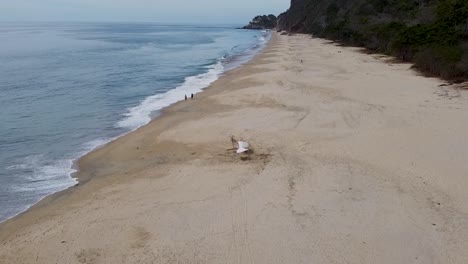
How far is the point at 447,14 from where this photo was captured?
26.7m

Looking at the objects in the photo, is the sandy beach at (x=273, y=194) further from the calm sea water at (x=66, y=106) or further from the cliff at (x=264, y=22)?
the cliff at (x=264, y=22)

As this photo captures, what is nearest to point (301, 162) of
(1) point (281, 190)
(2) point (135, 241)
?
(1) point (281, 190)

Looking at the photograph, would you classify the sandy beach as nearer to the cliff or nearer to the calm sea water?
the calm sea water

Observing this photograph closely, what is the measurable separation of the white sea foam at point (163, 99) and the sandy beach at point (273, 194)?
67.9 inches

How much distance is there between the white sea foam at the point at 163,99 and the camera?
17.5 meters

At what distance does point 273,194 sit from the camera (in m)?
9.24

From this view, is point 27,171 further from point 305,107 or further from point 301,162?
point 305,107

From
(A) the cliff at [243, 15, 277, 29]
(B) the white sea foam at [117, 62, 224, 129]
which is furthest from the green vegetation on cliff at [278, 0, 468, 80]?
(A) the cliff at [243, 15, 277, 29]

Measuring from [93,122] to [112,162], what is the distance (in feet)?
18.6

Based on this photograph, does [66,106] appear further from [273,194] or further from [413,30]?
[413,30]

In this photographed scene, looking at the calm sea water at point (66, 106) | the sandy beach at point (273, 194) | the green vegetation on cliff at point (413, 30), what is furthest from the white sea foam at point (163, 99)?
the green vegetation on cliff at point (413, 30)

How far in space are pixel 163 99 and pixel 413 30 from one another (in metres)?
16.9

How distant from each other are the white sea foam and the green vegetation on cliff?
1199 cm

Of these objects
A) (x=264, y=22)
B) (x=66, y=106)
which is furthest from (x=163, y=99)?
(x=264, y=22)
